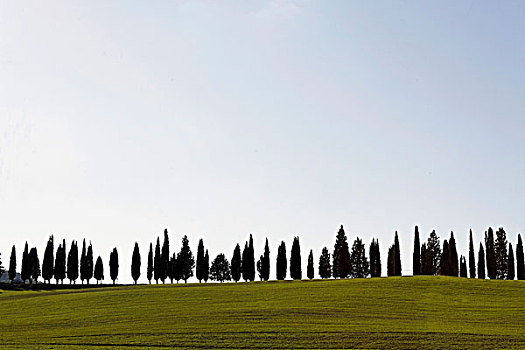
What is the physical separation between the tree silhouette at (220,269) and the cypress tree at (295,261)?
3088 cm

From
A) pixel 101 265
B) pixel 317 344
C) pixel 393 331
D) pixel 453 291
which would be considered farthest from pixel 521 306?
pixel 101 265

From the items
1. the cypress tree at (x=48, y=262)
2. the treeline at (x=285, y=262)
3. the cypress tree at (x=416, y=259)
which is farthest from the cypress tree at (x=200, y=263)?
the cypress tree at (x=416, y=259)

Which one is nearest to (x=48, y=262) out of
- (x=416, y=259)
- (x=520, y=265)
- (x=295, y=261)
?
(x=295, y=261)

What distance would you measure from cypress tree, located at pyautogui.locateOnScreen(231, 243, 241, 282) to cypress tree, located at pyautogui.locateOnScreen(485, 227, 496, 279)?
4257 cm

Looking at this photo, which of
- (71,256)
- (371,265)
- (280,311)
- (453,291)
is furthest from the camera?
(71,256)

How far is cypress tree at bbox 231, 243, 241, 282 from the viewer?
411ft

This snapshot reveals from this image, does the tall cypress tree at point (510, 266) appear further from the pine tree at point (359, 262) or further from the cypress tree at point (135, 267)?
the cypress tree at point (135, 267)

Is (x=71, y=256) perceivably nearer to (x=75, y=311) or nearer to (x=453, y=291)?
(x=75, y=311)

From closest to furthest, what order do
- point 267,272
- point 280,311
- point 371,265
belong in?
point 280,311 < point 371,265 < point 267,272

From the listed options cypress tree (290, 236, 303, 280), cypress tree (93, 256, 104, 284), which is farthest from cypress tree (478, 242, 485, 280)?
cypress tree (93, 256, 104, 284)

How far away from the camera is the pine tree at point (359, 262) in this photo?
404 feet

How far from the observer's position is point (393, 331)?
49344mm

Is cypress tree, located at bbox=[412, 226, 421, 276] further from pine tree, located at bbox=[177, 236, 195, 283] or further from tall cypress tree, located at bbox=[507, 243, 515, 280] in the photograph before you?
pine tree, located at bbox=[177, 236, 195, 283]

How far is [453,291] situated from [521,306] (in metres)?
8.68
